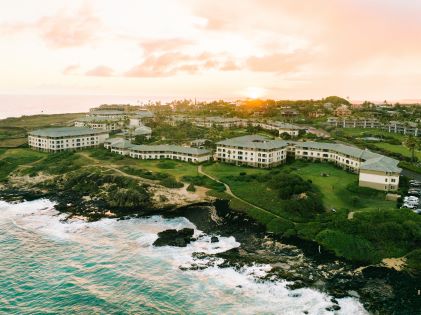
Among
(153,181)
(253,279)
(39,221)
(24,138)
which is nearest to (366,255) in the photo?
(253,279)

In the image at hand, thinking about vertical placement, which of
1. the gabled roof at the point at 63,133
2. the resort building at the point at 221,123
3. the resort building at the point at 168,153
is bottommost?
the resort building at the point at 168,153

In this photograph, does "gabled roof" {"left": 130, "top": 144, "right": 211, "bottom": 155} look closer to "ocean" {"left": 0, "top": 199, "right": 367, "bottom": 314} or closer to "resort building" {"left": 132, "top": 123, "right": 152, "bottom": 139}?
"resort building" {"left": 132, "top": 123, "right": 152, "bottom": 139}

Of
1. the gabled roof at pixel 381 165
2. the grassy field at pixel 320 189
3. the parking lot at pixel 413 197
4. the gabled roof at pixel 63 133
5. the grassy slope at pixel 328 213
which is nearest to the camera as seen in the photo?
the grassy slope at pixel 328 213

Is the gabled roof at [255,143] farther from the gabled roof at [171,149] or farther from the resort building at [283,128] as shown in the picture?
the resort building at [283,128]

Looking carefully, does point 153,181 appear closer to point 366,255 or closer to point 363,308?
point 366,255

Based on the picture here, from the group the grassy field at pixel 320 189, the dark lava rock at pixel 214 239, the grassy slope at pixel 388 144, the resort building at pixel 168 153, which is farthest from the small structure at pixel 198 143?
the dark lava rock at pixel 214 239

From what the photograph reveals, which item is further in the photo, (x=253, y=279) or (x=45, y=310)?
(x=253, y=279)

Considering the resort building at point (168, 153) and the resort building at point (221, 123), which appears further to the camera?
the resort building at point (221, 123)
